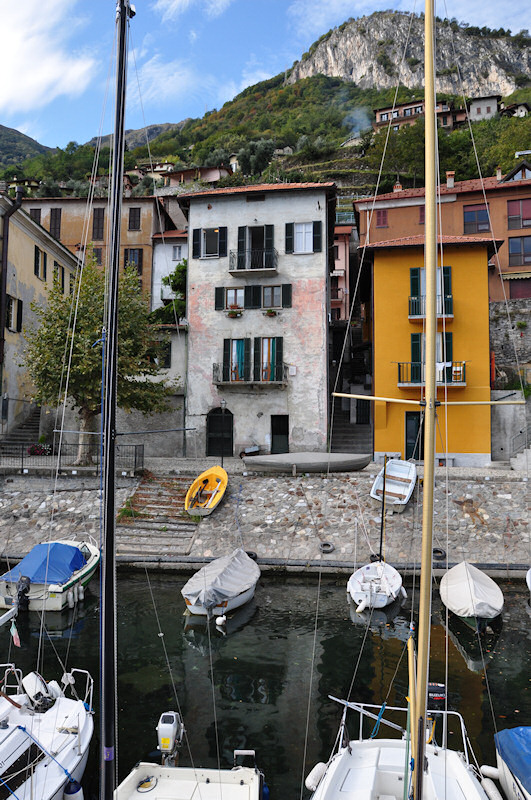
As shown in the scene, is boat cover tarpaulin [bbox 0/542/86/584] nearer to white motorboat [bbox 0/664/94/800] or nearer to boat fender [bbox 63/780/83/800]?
white motorboat [bbox 0/664/94/800]

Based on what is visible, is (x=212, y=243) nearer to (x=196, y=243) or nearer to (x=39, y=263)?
(x=196, y=243)

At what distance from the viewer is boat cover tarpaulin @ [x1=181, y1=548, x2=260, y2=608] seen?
1457 centimetres

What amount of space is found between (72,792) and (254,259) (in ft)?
87.2

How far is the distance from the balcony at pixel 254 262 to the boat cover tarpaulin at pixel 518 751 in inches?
983

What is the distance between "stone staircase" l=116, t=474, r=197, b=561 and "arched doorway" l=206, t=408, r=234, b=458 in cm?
689

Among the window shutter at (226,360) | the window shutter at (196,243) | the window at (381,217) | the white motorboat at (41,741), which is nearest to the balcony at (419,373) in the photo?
the window shutter at (226,360)

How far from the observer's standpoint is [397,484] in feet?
69.7

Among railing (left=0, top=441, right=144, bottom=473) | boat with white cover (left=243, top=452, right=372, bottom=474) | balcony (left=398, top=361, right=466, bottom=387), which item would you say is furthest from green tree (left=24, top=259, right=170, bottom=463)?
balcony (left=398, top=361, right=466, bottom=387)

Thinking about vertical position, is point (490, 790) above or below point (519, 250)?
below

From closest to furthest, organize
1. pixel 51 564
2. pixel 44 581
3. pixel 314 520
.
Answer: pixel 44 581
pixel 51 564
pixel 314 520

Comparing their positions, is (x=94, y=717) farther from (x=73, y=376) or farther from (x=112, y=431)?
(x=73, y=376)

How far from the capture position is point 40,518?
68.3ft

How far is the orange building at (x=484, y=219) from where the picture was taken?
39.5m

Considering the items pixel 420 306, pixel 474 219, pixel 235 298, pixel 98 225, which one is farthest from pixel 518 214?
pixel 98 225
